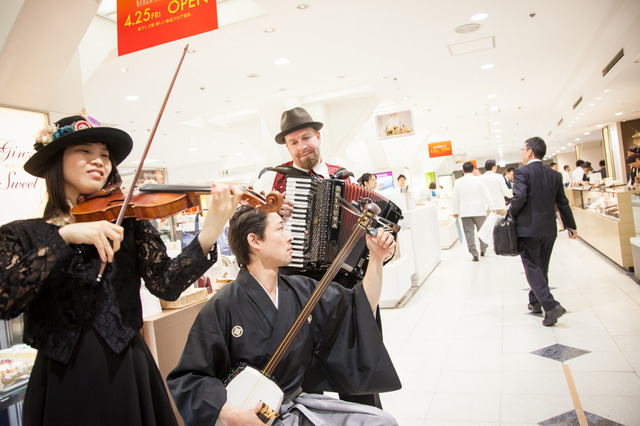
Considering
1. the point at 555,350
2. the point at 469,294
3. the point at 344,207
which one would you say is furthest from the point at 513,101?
the point at 344,207

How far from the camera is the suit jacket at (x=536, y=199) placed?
4.38 metres

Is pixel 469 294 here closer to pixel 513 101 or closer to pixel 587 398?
pixel 587 398

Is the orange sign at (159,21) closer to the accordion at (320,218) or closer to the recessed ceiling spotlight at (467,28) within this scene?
the accordion at (320,218)

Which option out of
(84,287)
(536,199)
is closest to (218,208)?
(84,287)

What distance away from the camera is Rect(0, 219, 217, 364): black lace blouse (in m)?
1.15

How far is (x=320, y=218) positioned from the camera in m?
2.17

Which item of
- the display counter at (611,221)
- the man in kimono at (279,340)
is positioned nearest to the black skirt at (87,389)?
the man in kimono at (279,340)

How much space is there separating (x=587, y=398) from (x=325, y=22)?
482 cm

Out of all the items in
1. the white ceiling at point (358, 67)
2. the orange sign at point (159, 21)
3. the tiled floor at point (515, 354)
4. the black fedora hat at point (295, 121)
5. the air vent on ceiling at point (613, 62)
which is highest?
the white ceiling at point (358, 67)

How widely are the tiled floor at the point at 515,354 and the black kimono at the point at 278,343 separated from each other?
1336 millimetres

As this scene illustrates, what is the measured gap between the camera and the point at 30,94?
2666 mm

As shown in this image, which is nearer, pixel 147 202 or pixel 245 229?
pixel 147 202

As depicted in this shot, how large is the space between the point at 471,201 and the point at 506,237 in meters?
4.23

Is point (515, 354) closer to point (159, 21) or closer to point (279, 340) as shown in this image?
point (279, 340)
